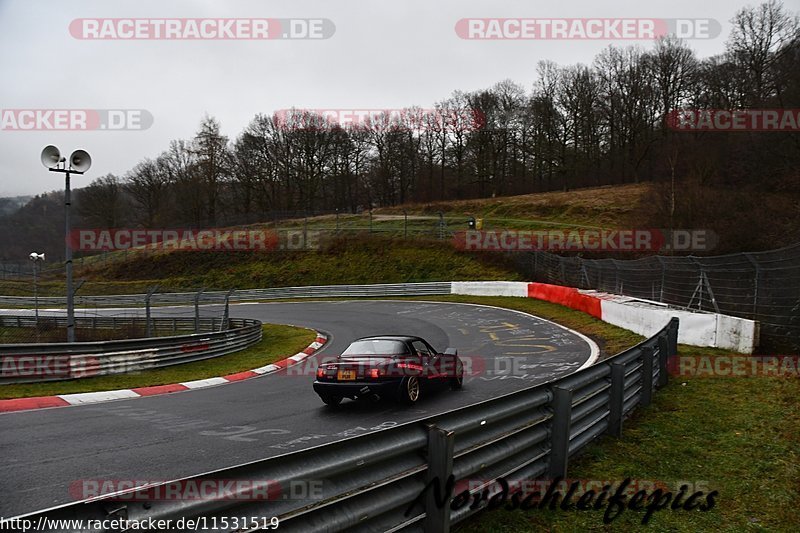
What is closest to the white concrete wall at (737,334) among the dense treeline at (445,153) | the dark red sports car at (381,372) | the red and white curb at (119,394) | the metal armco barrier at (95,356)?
the dark red sports car at (381,372)

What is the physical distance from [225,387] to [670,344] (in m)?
9.02

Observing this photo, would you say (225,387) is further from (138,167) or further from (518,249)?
(138,167)

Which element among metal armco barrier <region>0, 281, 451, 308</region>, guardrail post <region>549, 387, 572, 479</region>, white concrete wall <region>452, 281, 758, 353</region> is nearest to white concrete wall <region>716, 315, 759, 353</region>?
white concrete wall <region>452, 281, 758, 353</region>

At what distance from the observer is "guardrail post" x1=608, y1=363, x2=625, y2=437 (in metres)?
6.33

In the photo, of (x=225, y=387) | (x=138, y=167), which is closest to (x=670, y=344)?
(x=225, y=387)

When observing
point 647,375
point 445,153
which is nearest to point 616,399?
point 647,375

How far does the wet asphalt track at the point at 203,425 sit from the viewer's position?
19.0 ft

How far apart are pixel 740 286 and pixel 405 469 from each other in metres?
12.8

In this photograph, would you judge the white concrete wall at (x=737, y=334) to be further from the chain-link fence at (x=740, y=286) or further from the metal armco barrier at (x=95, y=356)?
the metal armco barrier at (x=95, y=356)

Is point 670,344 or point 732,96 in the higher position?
point 732,96

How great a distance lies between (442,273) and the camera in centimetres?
4350

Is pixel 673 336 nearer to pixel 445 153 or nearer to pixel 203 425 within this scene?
pixel 203 425

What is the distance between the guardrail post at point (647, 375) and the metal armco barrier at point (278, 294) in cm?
3022

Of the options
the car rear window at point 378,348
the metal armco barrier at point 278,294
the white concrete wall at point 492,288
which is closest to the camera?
the car rear window at point 378,348
